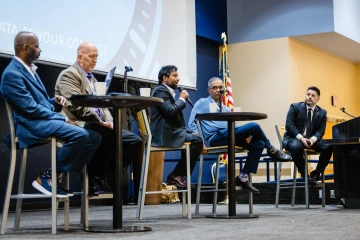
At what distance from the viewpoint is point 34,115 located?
11.0ft

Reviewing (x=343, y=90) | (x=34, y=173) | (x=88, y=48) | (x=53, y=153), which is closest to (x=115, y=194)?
(x=53, y=153)

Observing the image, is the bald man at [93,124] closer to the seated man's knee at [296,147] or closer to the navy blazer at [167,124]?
the navy blazer at [167,124]

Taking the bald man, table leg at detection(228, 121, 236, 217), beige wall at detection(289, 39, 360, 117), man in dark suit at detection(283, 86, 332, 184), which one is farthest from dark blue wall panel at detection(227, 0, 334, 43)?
the bald man

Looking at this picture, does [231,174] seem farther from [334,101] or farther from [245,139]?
[334,101]

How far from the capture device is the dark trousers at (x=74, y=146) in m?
3.36

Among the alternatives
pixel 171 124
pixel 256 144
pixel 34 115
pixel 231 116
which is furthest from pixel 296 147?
pixel 34 115

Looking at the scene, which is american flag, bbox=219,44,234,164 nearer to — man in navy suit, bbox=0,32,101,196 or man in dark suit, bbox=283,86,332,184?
man in dark suit, bbox=283,86,332,184

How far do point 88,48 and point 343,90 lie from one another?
24.1 ft

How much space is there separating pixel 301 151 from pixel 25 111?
326 cm

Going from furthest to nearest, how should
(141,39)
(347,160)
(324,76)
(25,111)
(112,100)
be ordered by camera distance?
1. (324,76)
2. (141,39)
3. (347,160)
4. (25,111)
5. (112,100)

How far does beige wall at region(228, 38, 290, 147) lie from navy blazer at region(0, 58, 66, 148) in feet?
19.0

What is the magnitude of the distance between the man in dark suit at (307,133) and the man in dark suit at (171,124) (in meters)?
1.39

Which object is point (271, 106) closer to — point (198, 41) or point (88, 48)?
point (198, 41)

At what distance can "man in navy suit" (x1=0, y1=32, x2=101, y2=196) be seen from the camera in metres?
3.33
